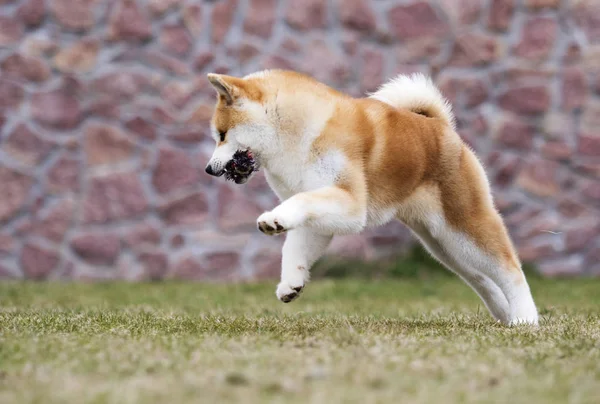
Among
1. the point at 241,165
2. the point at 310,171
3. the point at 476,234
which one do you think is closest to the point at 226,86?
the point at 241,165

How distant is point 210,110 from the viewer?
6582 mm

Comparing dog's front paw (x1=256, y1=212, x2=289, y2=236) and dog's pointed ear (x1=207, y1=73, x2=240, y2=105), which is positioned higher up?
dog's pointed ear (x1=207, y1=73, x2=240, y2=105)

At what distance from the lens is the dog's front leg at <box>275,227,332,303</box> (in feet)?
11.9

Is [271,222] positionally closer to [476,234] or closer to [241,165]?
[241,165]

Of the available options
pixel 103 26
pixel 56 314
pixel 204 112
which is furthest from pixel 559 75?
pixel 56 314

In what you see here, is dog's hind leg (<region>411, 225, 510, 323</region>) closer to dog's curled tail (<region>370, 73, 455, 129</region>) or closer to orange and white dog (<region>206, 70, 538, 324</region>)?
orange and white dog (<region>206, 70, 538, 324</region>)

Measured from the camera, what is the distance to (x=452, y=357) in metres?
2.71

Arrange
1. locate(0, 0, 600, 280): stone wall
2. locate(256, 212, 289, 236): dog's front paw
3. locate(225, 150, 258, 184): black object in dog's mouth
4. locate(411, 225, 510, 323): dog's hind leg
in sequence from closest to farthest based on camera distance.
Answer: locate(256, 212, 289, 236): dog's front paw, locate(225, 150, 258, 184): black object in dog's mouth, locate(411, 225, 510, 323): dog's hind leg, locate(0, 0, 600, 280): stone wall

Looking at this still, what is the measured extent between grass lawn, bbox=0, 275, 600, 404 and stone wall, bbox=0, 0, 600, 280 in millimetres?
1981

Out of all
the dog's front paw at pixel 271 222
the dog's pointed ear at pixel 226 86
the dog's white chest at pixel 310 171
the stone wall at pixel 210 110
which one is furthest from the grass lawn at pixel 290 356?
the stone wall at pixel 210 110

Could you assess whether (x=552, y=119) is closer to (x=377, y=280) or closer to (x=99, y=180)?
(x=377, y=280)

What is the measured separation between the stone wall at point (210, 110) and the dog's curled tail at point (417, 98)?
2.72 metres

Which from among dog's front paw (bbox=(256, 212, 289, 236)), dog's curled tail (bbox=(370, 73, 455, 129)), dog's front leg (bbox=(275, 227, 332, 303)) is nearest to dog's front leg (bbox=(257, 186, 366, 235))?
dog's front paw (bbox=(256, 212, 289, 236))

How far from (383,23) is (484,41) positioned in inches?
28.6
